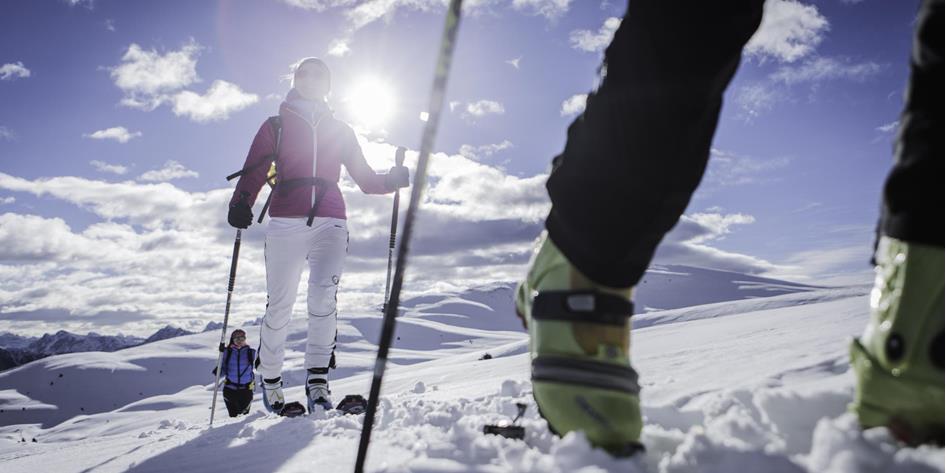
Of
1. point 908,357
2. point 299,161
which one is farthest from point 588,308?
point 299,161

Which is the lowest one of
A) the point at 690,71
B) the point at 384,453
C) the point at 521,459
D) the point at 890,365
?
the point at 384,453

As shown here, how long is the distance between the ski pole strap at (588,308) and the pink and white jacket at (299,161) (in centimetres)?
330

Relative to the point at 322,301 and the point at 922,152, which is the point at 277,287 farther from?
the point at 922,152

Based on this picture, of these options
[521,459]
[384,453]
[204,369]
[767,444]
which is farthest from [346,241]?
[204,369]

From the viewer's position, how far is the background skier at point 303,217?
159 inches

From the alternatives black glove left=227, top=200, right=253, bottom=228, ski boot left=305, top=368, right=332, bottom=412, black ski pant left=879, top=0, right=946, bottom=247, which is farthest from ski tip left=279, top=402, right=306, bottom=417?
black ski pant left=879, top=0, right=946, bottom=247

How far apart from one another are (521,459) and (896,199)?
0.91 meters

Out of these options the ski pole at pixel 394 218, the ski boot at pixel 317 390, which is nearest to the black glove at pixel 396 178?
the ski pole at pixel 394 218

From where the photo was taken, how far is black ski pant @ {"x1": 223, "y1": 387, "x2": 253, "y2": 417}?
367 inches

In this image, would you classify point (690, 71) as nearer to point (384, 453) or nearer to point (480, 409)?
point (384, 453)

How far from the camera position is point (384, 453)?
1.55 meters

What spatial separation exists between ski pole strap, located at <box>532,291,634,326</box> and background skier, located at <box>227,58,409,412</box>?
3195 millimetres

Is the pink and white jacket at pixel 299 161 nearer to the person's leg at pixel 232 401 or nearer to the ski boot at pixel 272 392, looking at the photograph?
the ski boot at pixel 272 392

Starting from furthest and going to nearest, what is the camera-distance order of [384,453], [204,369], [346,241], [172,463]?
[204,369] → [346,241] → [172,463] → [384,453]
